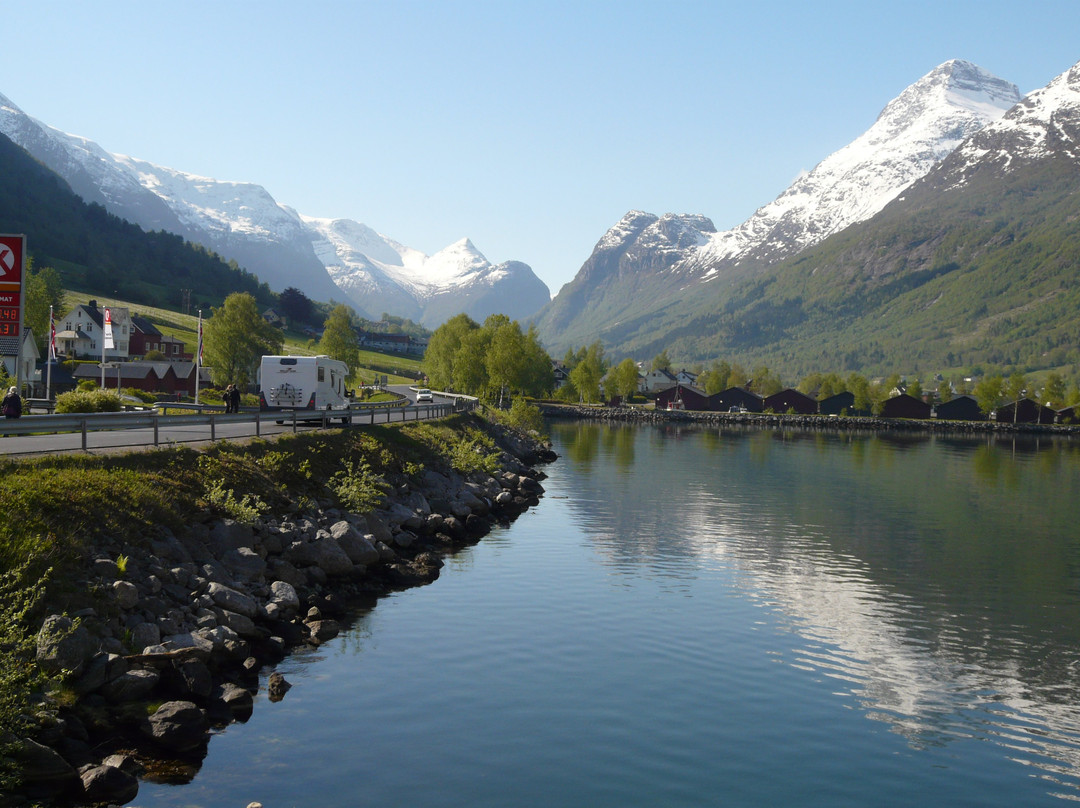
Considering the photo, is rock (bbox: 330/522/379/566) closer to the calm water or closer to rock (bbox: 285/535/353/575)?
rock (bbox: 285/535/353/575)

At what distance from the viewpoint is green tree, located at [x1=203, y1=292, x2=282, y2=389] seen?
135m

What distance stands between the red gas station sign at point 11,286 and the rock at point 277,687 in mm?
17329

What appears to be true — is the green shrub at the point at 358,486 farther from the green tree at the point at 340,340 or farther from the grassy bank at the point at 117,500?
the green tree at the point at 340,340

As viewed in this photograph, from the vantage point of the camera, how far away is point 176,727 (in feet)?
54.0

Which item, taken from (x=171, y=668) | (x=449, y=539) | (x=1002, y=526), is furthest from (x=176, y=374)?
(x=171, y=668)

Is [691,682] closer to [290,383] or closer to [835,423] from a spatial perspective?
[290,383]

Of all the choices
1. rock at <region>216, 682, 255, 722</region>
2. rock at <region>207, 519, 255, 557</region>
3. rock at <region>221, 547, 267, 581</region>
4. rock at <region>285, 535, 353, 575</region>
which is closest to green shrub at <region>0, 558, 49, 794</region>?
rock at <region>216, 682, 255, 722</region>

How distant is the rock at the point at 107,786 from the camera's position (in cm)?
1440

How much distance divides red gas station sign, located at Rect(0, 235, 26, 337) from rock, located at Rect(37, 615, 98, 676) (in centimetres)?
1679

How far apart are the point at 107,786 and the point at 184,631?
5.81 m

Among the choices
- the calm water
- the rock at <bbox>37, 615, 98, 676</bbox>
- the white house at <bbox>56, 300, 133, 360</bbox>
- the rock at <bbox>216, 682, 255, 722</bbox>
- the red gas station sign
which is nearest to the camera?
the rock at <bbox>37, 615, 98, 676</bbox>

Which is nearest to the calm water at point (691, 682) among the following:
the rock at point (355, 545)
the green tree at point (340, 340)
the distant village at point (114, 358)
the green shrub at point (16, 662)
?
the green shrub at point (16, 662)

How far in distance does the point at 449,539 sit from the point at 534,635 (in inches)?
541

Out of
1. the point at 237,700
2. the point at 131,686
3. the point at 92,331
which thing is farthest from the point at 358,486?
the point at 92,331
